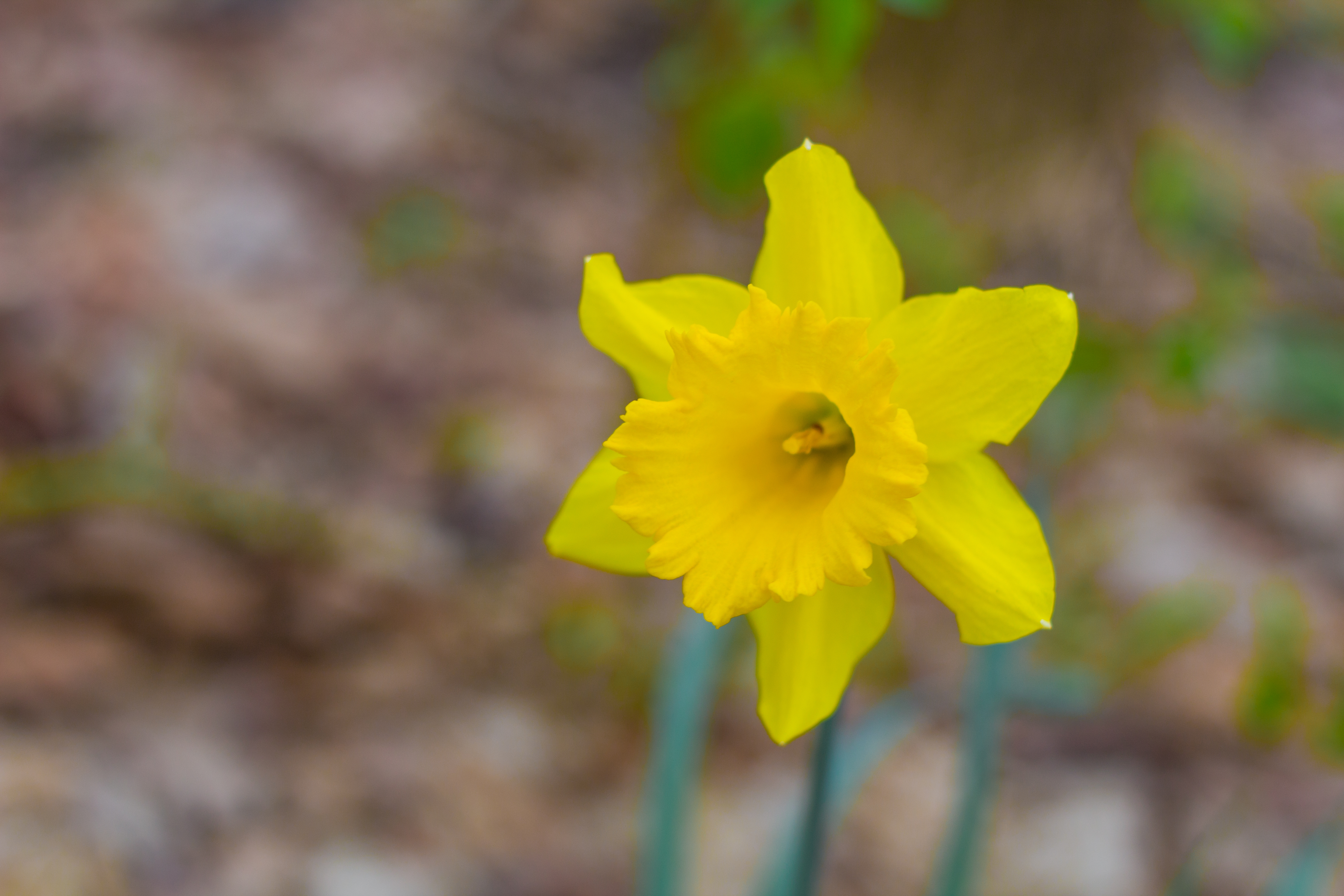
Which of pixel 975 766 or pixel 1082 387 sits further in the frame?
pixel 1082 387

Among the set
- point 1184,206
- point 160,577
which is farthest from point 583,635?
point 1184,206

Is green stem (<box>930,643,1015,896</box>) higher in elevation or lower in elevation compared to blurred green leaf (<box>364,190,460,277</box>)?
lower

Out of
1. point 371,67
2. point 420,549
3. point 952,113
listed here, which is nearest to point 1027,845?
point 420,549

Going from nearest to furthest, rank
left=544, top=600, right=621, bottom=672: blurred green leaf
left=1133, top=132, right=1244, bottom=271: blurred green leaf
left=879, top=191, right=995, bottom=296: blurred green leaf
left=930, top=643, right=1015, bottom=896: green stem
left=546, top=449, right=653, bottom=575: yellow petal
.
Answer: left=546, top=449, right=653, bottom=575: yellow petal, left=930, top=643, right=1015, bottom=896: green stem, left=544, top=600, right=621, bottom=672: blurred green leaf, left=879, top=191, right=995, bottom=296: blurred green leaf, left=1133, top=132, right=1244, bottom=271: blurred green leaf

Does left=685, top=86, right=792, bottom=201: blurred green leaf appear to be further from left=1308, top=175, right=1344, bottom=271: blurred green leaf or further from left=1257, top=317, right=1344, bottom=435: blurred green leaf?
left=1308, top=175, right=1344, bottom=271: blurred green leaf

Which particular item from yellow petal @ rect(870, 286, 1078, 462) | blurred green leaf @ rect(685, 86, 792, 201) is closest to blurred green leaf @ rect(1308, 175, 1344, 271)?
blurred green leaf @ rect(685, 86, 792, 201)

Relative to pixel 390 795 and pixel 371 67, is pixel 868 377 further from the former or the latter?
pixel 371 67

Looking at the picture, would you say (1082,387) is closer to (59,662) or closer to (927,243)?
(927,243)
